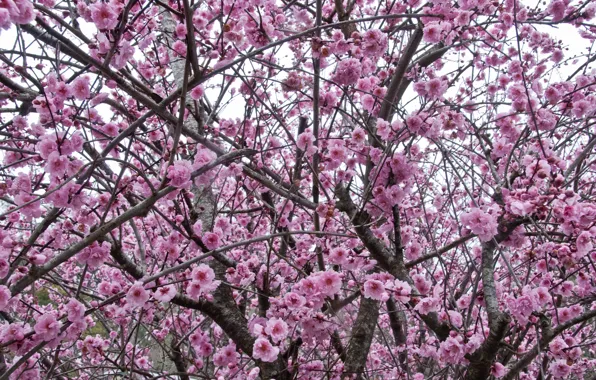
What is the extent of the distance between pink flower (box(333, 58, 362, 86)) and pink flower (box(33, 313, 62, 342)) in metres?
2.07

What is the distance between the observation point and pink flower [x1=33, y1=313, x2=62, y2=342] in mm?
2197

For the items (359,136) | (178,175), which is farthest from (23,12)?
(359,136)

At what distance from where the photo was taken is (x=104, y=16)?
1.98m

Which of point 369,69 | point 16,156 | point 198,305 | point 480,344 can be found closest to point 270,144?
point 369,69

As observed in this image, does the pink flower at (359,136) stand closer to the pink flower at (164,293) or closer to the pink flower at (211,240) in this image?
the pink flower at (211,240)

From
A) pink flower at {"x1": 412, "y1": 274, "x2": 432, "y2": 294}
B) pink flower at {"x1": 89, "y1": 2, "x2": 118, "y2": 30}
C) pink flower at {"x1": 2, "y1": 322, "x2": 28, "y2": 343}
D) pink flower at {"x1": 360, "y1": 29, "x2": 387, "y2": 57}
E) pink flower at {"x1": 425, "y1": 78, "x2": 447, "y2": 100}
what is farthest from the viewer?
pink flower at {"x1": 412, "y1": 274, "x2": 432, "y2": 294}

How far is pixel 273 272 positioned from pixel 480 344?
1578 millimetres

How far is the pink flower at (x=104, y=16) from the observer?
197cm

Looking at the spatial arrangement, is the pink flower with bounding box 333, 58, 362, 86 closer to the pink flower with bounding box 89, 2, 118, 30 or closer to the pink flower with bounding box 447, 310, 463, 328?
→ the pink flower with bounding box 89, 2, 118, 30

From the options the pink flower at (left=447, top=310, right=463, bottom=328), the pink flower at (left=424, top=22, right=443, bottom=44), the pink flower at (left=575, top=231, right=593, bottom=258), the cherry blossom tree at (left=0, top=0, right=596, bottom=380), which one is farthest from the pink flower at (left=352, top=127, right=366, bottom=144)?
the pink flower at (left=575, top=231, right=593, bottom=258)

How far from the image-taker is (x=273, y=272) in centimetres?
362

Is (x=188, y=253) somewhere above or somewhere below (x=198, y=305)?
above

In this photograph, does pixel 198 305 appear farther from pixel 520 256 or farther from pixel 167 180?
pixel 520 256

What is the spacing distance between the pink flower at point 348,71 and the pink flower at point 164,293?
162cm
